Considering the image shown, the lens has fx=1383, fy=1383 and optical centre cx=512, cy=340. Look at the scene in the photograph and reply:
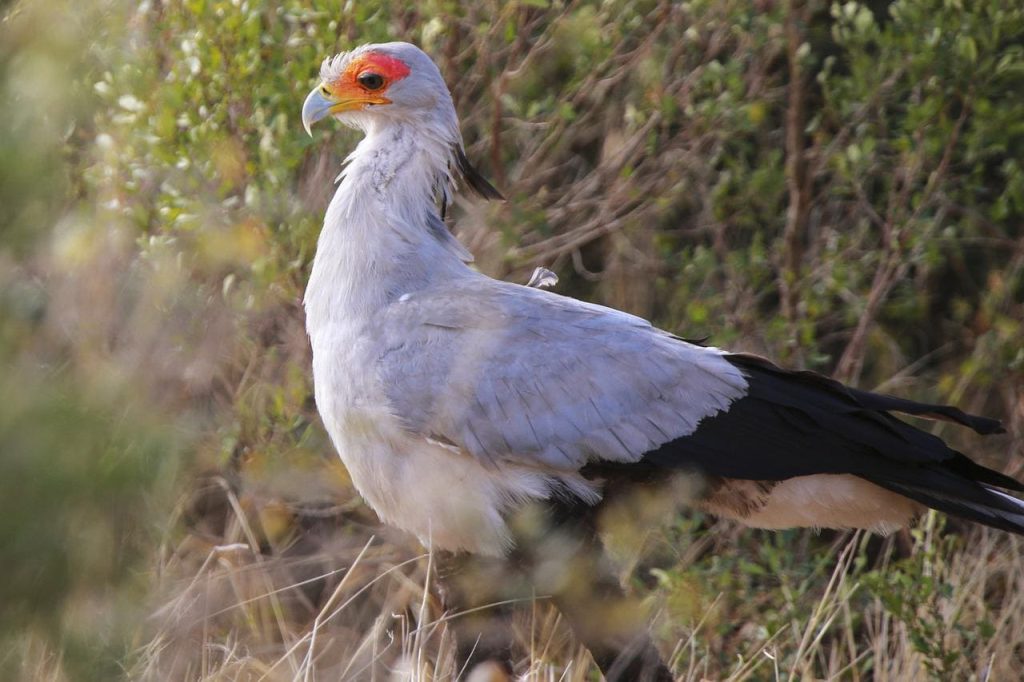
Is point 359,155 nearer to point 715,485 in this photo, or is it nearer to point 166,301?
point 166,301

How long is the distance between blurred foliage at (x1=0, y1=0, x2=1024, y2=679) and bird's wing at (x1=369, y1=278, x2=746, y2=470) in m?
0.59

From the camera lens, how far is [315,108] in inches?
154

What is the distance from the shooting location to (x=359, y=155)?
4.00 metres

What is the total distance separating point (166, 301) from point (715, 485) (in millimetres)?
1631

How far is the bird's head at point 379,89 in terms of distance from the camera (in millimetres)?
3938

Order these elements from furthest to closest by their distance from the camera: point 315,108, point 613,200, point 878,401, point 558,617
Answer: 1. point 613,200
2. point 558,617
3. point 315,108
4. point 878,401

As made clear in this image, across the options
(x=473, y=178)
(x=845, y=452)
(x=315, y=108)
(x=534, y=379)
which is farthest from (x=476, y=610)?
(x=315, y=108)

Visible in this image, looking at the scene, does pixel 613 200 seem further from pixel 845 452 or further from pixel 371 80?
pixel 845 452

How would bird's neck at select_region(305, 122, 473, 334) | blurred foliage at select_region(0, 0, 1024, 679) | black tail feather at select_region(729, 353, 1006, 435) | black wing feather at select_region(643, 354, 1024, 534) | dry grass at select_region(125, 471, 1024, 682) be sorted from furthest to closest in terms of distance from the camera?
A: blurred foliage at select_region(0, 0, 1024, 679), dry grass at select_region(125, 471, 1024, 682), bird's neck at select_region(305, 122, 473, 334), black wing feather at select_region(643, 354, 1024, 534), black tail feather at select_region(729, 353, 1006, 435)

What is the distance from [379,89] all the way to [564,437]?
1.19 meters

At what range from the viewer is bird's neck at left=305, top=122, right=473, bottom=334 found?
367 centimetres

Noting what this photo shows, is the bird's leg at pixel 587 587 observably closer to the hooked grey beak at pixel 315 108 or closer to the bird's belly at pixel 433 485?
the bird's belly at pixel 433 485

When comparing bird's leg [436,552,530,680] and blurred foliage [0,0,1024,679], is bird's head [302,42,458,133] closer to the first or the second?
blurred foliage [0,0,1024,679]

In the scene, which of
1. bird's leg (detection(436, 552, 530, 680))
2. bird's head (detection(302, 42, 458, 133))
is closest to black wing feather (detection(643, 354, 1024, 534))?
bird's leg (detection(436, 552, 530, 680))
